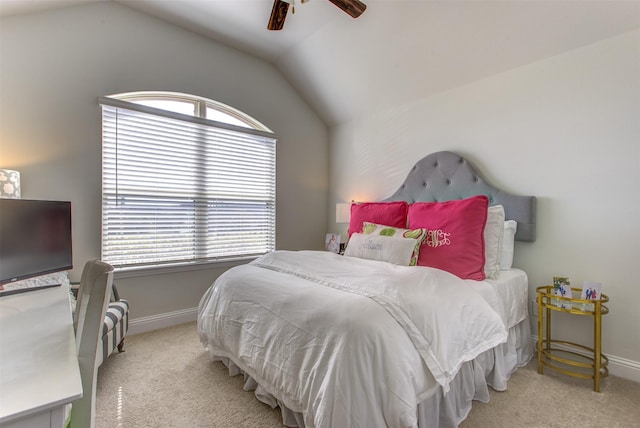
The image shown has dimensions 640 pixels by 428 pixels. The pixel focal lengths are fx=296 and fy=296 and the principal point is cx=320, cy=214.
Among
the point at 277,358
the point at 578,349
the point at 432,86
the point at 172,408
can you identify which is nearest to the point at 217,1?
the point at 432,86

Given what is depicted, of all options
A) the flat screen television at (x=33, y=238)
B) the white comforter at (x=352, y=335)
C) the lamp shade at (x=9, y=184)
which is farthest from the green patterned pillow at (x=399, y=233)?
the lamp shade at (x=9, y=184)

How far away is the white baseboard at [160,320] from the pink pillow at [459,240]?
2.39 meters

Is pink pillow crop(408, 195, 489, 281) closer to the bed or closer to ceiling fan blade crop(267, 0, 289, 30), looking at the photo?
the bed

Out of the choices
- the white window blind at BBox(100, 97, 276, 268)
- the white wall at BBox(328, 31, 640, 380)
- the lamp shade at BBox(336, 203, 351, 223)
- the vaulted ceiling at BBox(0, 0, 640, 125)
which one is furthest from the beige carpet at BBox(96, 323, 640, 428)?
the vaulted ceiling at BBox(0, 0, 640, 125)

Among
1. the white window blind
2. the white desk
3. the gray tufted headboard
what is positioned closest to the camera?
the white desk

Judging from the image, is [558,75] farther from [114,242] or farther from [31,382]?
[114,242]

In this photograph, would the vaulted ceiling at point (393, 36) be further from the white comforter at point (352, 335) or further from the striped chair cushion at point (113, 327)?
the striped chair cushion at point (113, 327)

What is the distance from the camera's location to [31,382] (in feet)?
2.03

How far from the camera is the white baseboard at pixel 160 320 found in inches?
109

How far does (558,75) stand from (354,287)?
2325 mm

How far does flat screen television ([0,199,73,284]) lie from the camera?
166cm

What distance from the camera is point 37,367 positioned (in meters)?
0.68

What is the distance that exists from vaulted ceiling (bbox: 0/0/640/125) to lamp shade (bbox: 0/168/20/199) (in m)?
1.17

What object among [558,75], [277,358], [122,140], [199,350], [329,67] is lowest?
[199,350]
